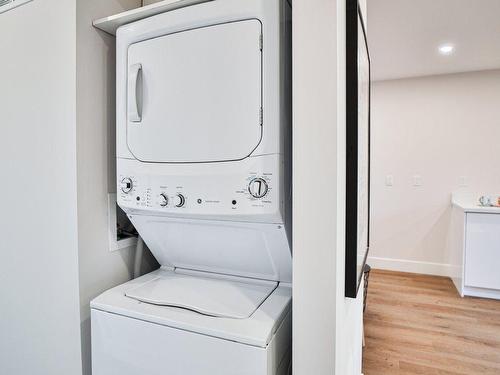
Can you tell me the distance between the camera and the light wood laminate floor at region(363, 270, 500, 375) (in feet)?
6.84

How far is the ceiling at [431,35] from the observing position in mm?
2160

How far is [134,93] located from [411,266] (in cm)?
400

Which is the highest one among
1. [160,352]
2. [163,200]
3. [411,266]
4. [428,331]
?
[163,200]

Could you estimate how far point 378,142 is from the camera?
399 centimetres

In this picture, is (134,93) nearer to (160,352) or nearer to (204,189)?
(204,189)

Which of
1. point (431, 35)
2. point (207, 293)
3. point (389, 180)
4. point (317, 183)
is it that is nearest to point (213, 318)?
point (207, 293)

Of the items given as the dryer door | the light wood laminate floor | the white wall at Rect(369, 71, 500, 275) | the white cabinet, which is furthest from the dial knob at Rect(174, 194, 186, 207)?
the white wall at Rect(369, 71, 500, 275)

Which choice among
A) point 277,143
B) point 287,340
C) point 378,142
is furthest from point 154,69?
point 378,142

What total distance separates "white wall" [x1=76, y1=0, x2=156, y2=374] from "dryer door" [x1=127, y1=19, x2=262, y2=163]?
153 mm

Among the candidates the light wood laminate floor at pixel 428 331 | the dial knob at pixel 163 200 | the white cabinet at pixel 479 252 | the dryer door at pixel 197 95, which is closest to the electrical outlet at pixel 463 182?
the white cabinet at pixel 479 252

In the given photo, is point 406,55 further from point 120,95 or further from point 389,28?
point 120,95

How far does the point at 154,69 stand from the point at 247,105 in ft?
1.22

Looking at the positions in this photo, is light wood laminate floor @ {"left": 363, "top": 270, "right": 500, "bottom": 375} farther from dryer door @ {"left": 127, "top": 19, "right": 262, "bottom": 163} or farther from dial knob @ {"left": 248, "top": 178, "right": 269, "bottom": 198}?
dryer door @ {"left": 127, "top": 19, "right": 262, "bottom": 163}

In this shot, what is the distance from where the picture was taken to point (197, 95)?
947 millimetres
